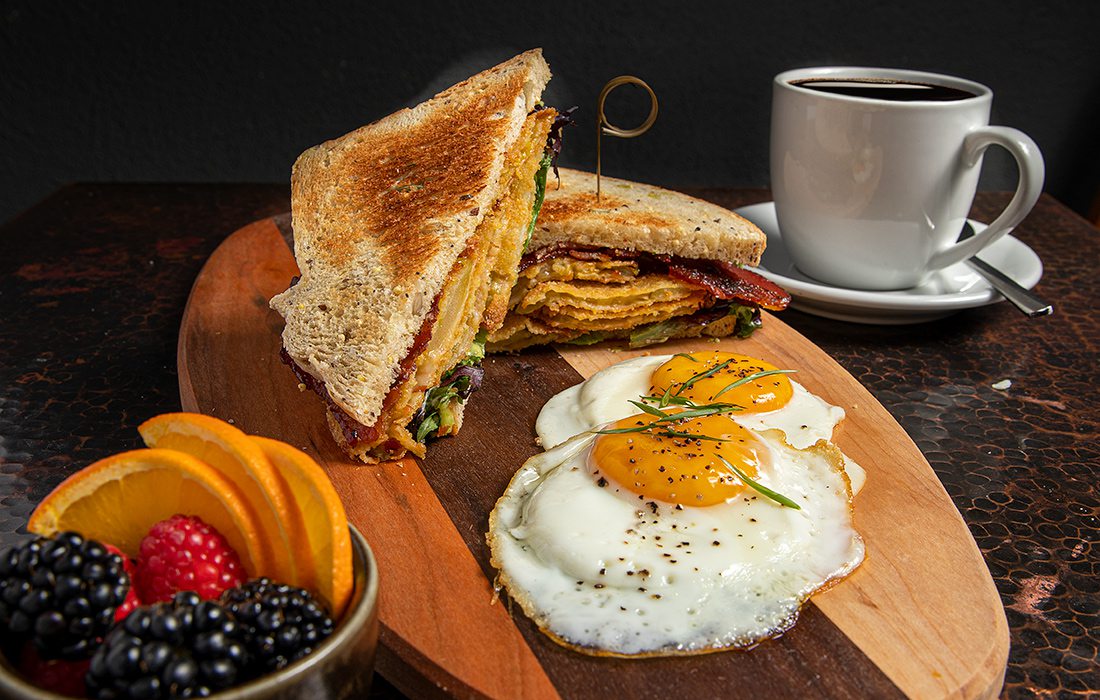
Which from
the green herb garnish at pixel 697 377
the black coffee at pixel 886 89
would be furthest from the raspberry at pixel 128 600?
the black coffee at pixel 886 89

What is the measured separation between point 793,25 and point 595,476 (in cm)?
356

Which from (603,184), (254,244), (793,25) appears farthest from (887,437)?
(793,25)

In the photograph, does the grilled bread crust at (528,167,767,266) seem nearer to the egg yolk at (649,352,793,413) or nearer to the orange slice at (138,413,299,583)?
the egg yolk at (649,352,793,413)

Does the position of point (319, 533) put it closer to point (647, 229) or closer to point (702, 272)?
point (647, 229)

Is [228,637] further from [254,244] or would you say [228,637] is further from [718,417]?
[254,244]

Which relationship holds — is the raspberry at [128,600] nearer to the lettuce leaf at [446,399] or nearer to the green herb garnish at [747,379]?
the lettuce leaf at [446,399]

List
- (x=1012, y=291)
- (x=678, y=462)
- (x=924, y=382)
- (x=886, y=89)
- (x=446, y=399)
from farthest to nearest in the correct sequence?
1. (x=886, y=89)
2. (x=1012, y=291)
3. (x=924, y=382)
4. (x=446, y=399)
5. (x=678, y=462)

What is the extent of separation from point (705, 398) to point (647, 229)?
72 centimetres

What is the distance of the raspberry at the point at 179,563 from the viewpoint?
4.51 ft

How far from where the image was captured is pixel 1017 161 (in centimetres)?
305

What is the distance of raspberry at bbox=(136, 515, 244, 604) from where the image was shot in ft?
4.51

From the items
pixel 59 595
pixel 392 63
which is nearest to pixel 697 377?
pixel 59 595

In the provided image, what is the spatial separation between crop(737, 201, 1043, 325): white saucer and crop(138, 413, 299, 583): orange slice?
214 centimetres

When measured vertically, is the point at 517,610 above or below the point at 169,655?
below
